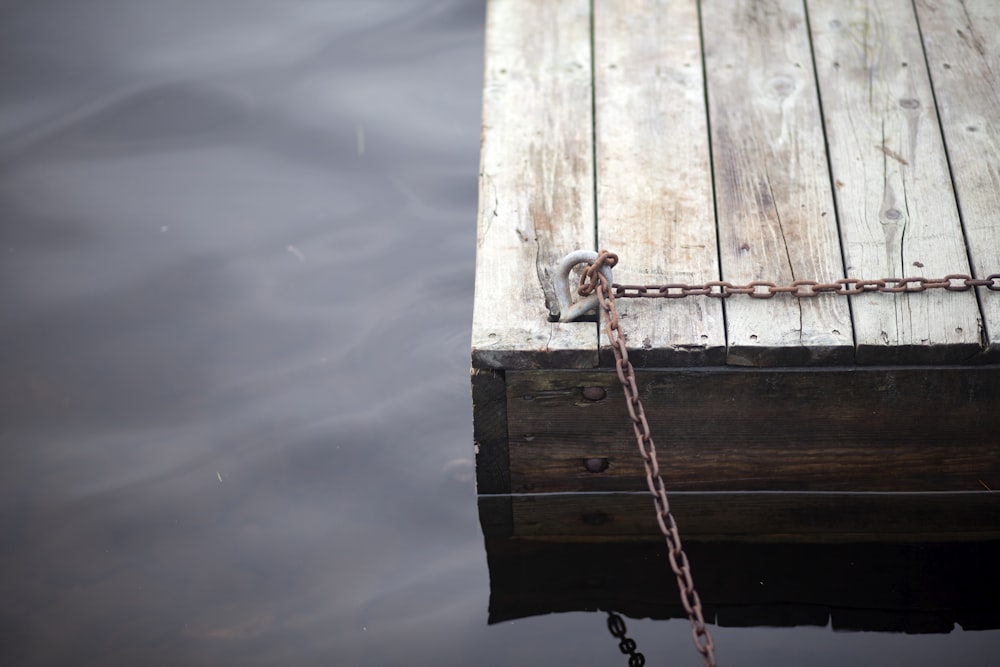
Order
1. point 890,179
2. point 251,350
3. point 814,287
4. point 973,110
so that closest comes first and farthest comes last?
point 814,287, point 890,179, point 973,110, point 251,350

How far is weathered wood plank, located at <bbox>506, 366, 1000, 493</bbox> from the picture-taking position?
2.66m

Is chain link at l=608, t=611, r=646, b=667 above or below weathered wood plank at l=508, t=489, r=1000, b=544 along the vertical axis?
below

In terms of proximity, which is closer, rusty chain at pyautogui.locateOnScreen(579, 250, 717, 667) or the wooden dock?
rusty chain at pyautogui.locateOnScreen(579, 250, 717, 667)

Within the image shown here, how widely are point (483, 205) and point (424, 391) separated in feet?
2.72

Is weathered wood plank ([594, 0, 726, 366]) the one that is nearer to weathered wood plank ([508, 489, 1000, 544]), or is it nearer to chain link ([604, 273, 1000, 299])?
chain link ([604, 273, 1000, 299])

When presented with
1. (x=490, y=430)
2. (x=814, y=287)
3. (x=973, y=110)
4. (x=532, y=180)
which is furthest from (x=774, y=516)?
(x=973, y=110)

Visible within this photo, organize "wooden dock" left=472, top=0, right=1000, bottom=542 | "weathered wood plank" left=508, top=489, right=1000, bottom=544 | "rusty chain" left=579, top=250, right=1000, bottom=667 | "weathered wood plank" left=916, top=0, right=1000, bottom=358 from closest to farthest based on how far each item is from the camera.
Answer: "rusty chain" left=579, top=250, right=1000, bottom=667 → "wooden dock" left=472, top=0, right=1000, bottom=542 → "weathered wood plank" left=916, top=0, right=1000, bottom=358 → "weathered wood plank" left=508, top=489, right=1000, bottom=544

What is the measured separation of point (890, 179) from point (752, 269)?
1.91ft

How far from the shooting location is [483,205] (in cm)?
Answer: 300

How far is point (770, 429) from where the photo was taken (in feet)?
9.11

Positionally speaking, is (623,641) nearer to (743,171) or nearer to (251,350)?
(743,171)

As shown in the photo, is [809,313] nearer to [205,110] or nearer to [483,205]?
[483,205]

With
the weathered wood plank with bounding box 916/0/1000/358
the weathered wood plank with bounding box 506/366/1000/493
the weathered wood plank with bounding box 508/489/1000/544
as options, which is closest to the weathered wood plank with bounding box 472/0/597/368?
the weathered wood plank with bounding box 506/366/1000/493

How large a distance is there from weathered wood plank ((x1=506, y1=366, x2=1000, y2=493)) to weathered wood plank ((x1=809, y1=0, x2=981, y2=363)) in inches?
4.2
